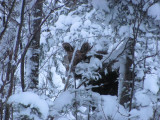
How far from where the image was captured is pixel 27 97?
6.06ft

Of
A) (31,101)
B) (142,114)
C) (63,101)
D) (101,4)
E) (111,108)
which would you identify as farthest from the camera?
(101,4)

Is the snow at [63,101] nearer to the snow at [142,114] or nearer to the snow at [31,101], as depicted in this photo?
the snow at [31,101]

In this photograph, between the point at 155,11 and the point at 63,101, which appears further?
the point at 155,11

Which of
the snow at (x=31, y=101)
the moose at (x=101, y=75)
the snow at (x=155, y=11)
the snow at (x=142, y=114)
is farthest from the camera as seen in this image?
the moose at (x=101, y=75)

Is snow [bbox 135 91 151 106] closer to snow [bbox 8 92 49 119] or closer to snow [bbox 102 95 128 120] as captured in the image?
snow [bbox 102 95 128 120]

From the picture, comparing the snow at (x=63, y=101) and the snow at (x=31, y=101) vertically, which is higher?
the snow at (x=31, y=101)

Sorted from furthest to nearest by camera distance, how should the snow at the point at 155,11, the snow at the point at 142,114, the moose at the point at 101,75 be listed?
1. the moose at the point at 101,75
2. the snow at the point at 155,11
3. the snow at the point at 142,114

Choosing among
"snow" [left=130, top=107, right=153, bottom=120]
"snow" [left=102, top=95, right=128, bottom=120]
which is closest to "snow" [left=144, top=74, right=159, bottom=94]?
"snow" [left=130, top=107, right=153, bottom=120]

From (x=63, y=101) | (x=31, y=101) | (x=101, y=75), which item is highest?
(x=101, y=75)

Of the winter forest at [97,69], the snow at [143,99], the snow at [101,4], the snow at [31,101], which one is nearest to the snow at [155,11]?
the winter forest at [97,69]

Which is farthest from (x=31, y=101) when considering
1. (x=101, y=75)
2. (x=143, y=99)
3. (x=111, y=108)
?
(x=101, y=75)

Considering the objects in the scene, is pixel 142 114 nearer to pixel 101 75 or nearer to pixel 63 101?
pixel 63 101

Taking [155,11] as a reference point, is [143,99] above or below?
below

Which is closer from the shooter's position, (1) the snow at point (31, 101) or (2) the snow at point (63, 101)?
(1) the snow at point (31, 101)
